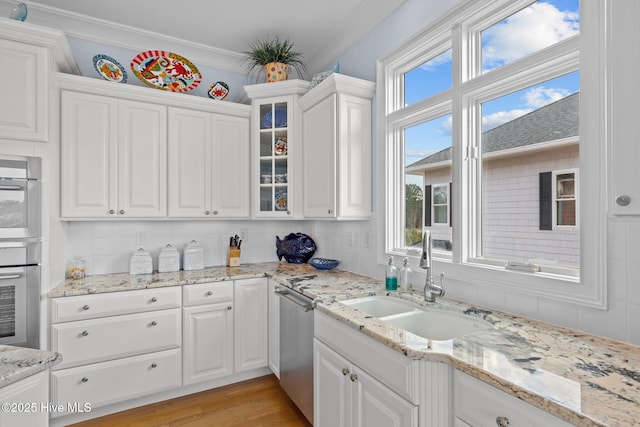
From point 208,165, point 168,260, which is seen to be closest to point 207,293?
point 168,260

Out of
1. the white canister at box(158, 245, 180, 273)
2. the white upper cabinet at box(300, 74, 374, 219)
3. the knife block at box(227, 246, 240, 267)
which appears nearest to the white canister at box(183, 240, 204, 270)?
the white canister at box(158, 245, 180, 273)

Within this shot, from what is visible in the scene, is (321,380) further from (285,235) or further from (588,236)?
(285,235)

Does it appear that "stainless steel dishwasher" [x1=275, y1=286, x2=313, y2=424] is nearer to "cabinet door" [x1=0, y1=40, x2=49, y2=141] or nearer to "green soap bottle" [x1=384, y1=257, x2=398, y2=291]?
"green soap bottle" [x1=384, y1=257, x2=398, y2=291]

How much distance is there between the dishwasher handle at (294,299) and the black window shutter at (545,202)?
1.29 metres

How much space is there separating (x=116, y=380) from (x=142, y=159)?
1.59 m

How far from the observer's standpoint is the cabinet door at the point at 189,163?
8.88 feet

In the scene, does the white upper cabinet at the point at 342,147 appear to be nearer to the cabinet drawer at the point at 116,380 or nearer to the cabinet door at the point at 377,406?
the cabinet door at the point at 377,406

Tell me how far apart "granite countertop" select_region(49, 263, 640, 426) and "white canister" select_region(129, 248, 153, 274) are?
61.1 inches

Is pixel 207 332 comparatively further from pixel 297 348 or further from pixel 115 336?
pixel 297 348

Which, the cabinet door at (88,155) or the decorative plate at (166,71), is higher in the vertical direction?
the decorative plate at (166,71)

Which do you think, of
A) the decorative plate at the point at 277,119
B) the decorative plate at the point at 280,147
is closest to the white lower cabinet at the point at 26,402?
the decorative plate at the point at 280,147

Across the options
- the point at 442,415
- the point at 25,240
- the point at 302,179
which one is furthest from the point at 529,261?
the point at 25,240

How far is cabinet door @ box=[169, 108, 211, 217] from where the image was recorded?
8.88ft

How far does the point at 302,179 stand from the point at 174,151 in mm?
1066
